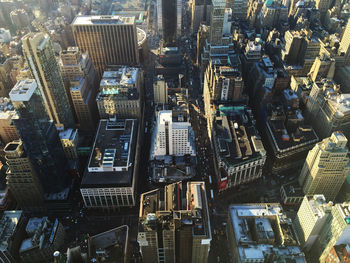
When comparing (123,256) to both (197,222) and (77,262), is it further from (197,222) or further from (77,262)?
(197,222)

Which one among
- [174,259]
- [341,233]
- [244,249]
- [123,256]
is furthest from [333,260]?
[123,256]

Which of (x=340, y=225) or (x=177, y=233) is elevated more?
(x=177, y=233)

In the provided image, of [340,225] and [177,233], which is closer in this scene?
[177,233]

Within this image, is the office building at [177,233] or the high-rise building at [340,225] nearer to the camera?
the office building at [177,233]

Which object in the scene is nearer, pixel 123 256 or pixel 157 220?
Result: pixel 157 220

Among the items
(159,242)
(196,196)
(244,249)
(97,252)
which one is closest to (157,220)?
(159,242)

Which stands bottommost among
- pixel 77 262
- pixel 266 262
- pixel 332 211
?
pixel 266 262

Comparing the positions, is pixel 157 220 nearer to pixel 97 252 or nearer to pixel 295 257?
pixel 97 252

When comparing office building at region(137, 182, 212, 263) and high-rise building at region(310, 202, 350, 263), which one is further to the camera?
high-rise building at region(310, 202, 350, 263)

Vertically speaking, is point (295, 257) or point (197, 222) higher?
point (197, 222)
